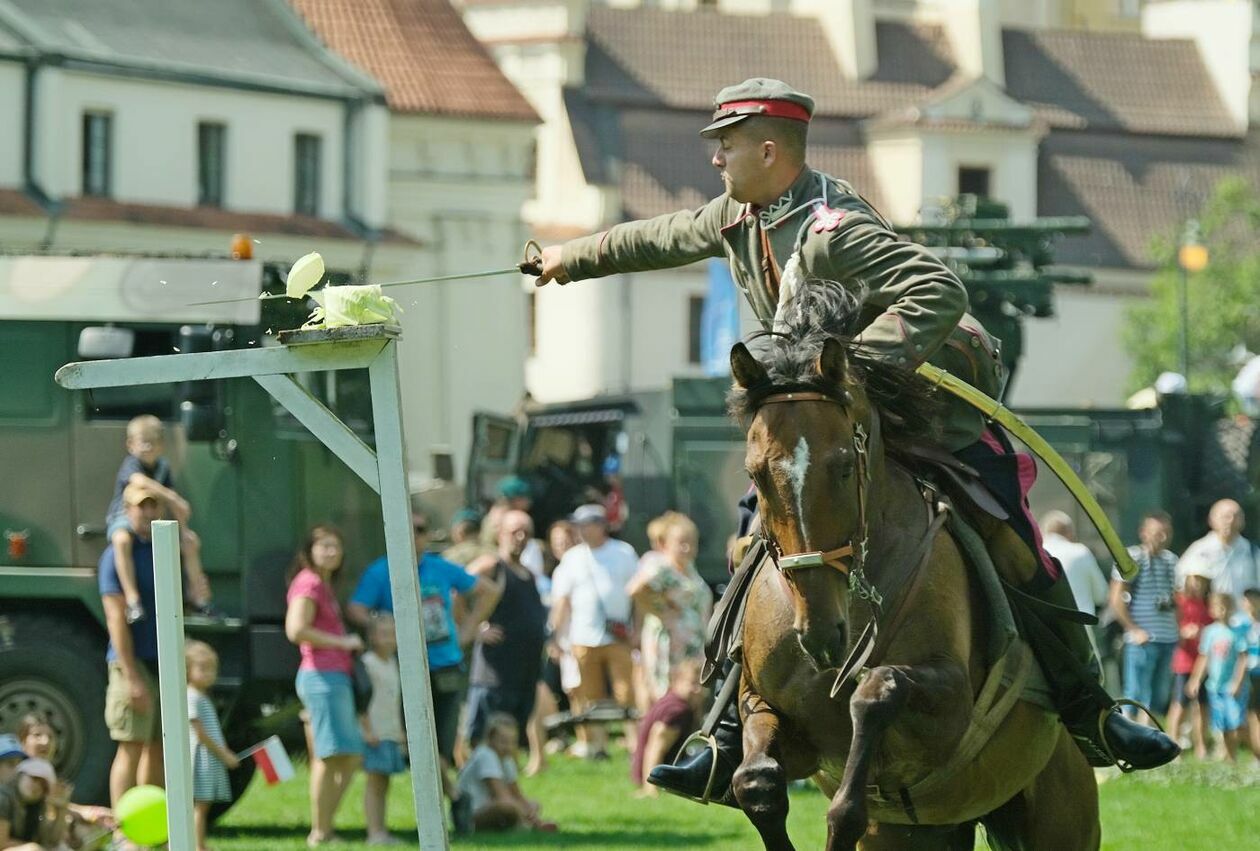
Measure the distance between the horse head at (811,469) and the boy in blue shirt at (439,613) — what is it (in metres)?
7.67

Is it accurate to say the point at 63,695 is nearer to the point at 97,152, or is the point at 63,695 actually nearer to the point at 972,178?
the point at 97,152

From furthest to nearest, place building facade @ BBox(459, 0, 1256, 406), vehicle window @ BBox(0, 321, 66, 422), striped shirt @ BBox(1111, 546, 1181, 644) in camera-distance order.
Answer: building facade @ BBox(459, 0, 1256, 406), striped shirt @ BBox(1111, 546, 1181, 644), vehicle window @ BBox(0, 321, 66, 422)

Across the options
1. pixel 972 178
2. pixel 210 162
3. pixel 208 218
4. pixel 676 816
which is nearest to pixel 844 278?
pixel 676 816

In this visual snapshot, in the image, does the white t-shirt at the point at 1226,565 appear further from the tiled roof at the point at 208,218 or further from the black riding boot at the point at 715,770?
the tiled roof at the point at 208,218

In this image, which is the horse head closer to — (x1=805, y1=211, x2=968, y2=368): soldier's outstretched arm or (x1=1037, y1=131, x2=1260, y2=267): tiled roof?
(x1=805, y1=211, x2=968, y2=368): soldier's outstretched arm

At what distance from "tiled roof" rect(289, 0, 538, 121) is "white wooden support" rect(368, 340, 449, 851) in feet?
148

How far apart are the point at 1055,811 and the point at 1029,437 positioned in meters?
1.29

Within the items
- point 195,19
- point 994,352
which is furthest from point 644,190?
point 994,352

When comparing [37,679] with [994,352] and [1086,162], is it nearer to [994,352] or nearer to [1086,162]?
[994,352]

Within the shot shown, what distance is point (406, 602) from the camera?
26.0 ft

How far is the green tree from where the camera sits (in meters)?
67.9

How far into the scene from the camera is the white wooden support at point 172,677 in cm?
795

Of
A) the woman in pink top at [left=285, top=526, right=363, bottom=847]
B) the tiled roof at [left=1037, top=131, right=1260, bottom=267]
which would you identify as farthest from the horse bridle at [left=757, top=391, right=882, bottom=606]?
the tiled roof at [left=1037, top=131, right=1260, bottom=267]

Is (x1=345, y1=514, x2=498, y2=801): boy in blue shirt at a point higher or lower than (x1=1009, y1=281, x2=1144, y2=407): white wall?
lower
